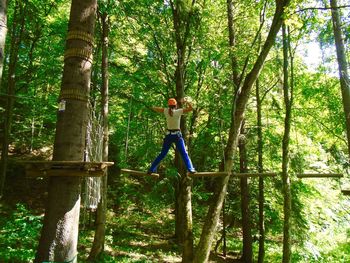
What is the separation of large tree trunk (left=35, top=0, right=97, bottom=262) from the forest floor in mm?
5467

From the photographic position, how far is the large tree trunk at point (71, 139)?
2.91m

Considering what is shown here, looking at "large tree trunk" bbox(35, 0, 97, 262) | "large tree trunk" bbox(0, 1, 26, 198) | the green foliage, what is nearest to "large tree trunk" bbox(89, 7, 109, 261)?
the green foliage

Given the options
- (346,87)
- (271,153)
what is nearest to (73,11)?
(346,87)

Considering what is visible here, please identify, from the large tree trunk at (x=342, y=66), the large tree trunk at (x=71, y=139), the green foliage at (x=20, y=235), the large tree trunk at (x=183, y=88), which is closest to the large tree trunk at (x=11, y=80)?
the green foliage at (x=20, y=235)

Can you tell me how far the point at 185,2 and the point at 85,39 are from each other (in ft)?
22.2

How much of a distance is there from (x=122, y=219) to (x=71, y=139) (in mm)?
12009

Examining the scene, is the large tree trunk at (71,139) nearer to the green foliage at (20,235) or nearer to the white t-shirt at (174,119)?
the white t-shirt at (174,119)

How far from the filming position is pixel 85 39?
3.42 metres

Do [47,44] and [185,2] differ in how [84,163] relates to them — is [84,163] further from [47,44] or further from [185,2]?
[47,44]

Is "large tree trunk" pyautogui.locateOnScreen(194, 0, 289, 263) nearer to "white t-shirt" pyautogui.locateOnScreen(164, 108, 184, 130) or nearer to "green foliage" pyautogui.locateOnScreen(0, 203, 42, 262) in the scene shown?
"white t-shirt" pyautogui.locateOnScreen(164, 108, 184, 130)

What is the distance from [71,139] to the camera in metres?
3.16

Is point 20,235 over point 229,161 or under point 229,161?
under

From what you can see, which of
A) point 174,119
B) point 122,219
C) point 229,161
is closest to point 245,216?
point 122,219

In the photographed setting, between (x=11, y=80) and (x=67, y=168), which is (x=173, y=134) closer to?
(x=67, y=168)
